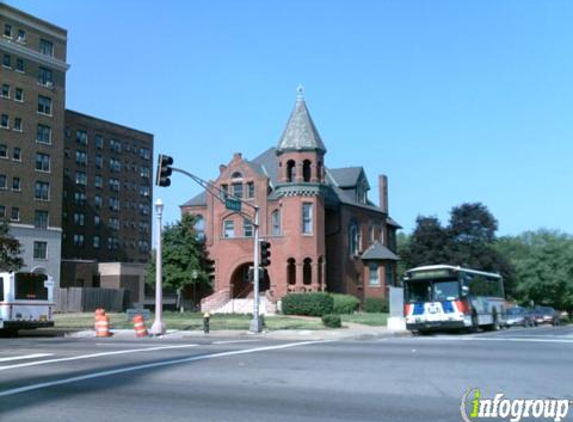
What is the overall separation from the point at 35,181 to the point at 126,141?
31.4 meters

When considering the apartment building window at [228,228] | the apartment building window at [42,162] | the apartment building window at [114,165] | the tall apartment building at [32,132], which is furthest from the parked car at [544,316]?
the apartment building window at [114,165]

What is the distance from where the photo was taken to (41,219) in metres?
65.5

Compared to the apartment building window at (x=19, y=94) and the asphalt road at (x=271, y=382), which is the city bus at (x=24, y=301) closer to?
the asphalt road at (x=271, y=382)

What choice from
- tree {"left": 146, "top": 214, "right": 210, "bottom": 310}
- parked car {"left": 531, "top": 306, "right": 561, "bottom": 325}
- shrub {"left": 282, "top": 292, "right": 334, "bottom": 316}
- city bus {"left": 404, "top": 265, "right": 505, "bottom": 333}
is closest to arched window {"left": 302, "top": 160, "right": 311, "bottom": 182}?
shrub {"left": 282, "top": 292, "right": 334, "bottom": 316}

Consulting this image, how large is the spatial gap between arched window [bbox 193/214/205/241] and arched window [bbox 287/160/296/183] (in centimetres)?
952

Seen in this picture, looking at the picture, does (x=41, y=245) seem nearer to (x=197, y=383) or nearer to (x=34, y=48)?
(x=34, y=48)

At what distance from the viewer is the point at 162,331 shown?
28422 millimetres

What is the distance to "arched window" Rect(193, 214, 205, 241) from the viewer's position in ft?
188

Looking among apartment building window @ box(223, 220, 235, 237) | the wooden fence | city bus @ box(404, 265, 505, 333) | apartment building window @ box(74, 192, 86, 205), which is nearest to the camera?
city bus @ box(404, 265, 505, 333)

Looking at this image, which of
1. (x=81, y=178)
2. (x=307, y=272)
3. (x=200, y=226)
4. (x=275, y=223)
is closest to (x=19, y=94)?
(x=200, y=226)

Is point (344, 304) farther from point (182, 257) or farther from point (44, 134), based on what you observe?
point (44, 134)

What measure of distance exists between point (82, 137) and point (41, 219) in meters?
25.3

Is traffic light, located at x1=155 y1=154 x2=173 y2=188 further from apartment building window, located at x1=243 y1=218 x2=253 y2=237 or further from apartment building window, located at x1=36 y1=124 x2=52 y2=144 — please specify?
apartment building window, located at x1=36 y1=124 x2=52 y2=144

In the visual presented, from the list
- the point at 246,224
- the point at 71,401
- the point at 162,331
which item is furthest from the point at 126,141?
the point at 71,401
